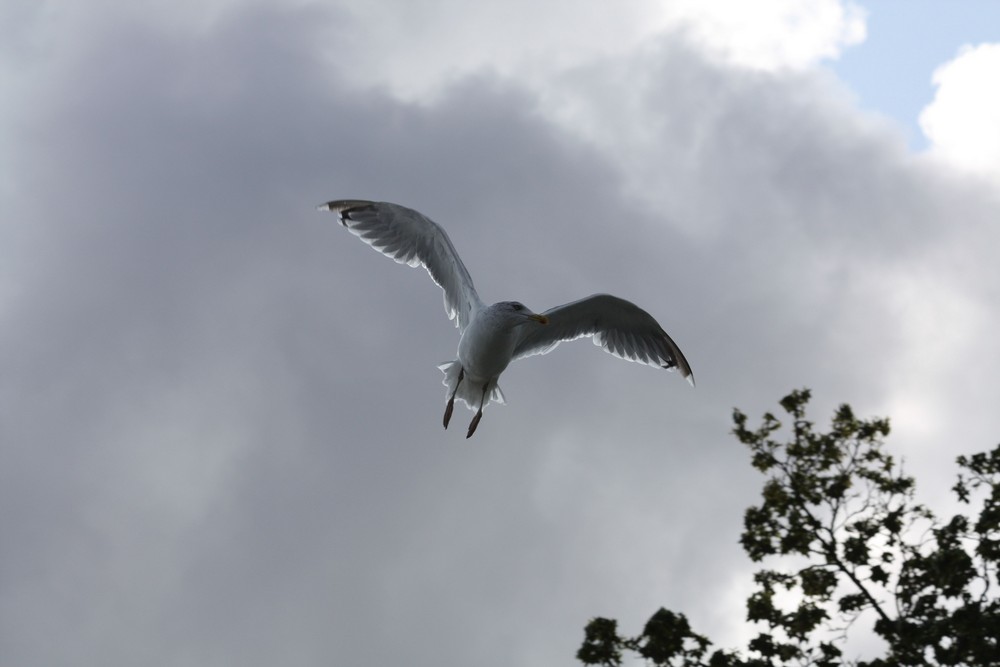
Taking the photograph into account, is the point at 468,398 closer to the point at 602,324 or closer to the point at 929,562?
the point at 602,324

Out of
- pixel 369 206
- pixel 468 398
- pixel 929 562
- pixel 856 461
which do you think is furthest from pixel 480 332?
pixel 929 562

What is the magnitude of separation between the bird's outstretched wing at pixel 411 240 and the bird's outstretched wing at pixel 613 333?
131 cm

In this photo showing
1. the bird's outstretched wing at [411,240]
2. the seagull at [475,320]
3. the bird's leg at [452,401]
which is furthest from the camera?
the bird's outstretched wing at [411,240]

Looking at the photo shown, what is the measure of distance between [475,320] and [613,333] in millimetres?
3806

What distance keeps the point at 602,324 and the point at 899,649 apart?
26.1 feet

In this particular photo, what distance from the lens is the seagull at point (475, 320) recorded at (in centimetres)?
1642

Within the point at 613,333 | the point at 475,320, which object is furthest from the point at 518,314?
the point at 613,333

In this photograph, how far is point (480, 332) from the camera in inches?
615

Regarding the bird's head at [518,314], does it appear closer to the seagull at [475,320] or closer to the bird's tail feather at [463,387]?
the seagull at [475,320]

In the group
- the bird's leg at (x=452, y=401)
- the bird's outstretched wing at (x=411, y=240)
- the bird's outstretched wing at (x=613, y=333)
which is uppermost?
the bird's outstretched wing at (x=613, y=333)

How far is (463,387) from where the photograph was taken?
683 inches

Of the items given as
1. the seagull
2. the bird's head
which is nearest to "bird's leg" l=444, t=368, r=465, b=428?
the seagull

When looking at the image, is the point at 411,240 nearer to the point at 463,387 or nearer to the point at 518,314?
the point at 463,387

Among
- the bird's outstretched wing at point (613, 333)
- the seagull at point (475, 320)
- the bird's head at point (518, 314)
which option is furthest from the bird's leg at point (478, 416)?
the bird's head at point (518, 314)
